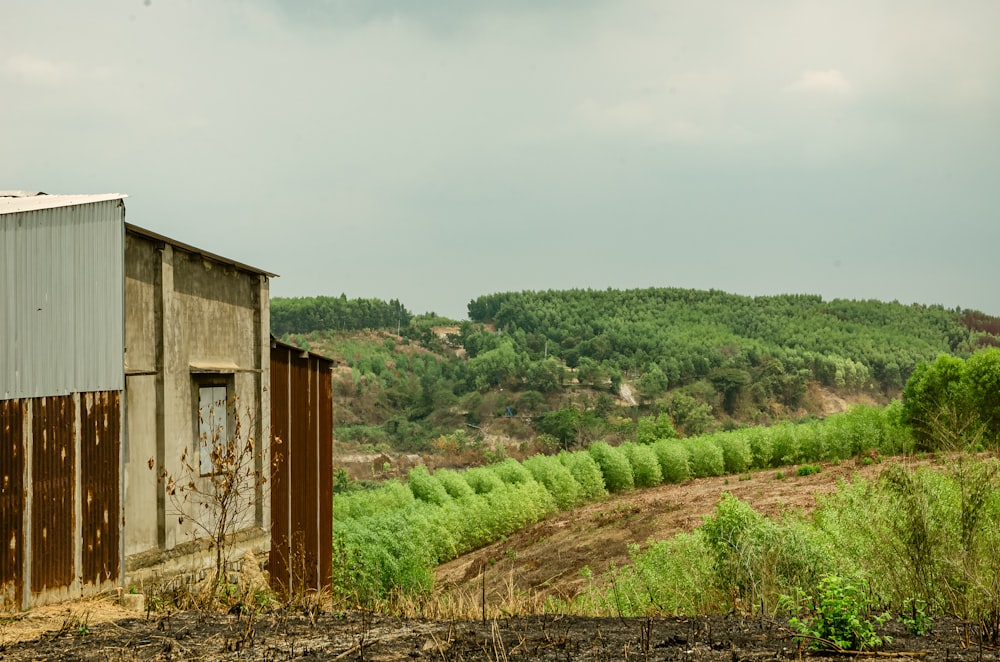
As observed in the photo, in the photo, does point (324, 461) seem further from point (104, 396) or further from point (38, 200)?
point (38, 200)

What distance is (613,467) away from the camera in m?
32.0

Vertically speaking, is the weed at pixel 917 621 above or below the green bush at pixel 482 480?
above

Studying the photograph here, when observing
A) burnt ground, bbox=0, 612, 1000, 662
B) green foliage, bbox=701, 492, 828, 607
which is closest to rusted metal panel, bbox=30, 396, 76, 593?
burnt ground, bbox=0, 612, 1000, 662

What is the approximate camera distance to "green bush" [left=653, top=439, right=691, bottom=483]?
32938 millimetres

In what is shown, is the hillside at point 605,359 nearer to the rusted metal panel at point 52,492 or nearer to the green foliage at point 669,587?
the green foliage at point 669,587

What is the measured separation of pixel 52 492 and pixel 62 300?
1.85 meters

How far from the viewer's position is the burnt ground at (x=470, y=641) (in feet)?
20.5

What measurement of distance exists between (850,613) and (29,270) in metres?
7.65

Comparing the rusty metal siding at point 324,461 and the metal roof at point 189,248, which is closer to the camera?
Result: the metal roof at point 189,248

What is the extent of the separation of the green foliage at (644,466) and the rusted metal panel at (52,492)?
25.9m

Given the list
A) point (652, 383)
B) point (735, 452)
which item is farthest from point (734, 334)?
point (735, 452)

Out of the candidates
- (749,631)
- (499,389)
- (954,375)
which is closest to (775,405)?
(499,389)

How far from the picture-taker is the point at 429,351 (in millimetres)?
102250

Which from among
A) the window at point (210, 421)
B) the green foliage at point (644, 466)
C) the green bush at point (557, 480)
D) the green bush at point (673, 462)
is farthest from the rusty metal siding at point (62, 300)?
the green bush at point (673, 462)
